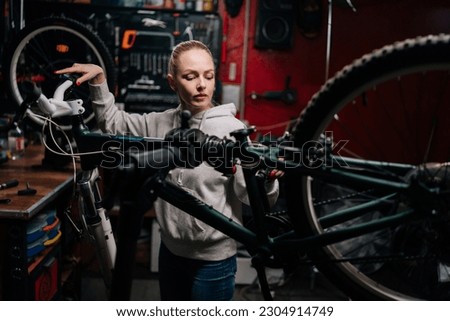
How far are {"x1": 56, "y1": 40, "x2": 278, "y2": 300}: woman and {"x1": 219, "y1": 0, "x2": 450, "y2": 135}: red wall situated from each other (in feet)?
1.89

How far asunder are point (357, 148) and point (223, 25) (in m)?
1.43

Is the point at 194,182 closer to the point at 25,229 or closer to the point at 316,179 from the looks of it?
the point at 316,179

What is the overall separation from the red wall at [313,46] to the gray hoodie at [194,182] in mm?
572

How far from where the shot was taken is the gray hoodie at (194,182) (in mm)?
892

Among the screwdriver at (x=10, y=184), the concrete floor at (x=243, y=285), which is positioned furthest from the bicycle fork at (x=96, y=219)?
the concrete floor at (x=243, y=285)

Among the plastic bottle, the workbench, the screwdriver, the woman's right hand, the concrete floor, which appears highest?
the woman's right hand

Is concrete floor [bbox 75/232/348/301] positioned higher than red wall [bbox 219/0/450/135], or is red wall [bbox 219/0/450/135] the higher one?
red wall [bbox 219/0/450/135]

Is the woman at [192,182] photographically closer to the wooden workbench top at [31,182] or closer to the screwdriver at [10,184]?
the wooden workbench top at [31,182]

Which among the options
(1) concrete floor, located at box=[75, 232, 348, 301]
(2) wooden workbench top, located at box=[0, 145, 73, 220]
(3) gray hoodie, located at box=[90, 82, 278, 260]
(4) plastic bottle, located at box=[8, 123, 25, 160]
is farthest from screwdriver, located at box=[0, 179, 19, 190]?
(3) gray hoodie, located at box=[90, 82, 278, 260]

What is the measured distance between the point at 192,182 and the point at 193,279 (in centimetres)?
23

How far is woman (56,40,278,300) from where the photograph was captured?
87cm

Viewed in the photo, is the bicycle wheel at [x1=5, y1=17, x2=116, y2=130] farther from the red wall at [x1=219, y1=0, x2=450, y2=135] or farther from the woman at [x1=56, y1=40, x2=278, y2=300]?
the red wall at [x1=219, y1=0, x2=450, y2=135]

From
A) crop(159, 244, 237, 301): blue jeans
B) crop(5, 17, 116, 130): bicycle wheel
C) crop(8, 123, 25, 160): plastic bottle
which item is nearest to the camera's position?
crop(159, 244, 237, 301): blue jeans

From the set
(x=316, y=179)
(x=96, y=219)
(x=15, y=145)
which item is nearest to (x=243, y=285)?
(x=15, y=145)
